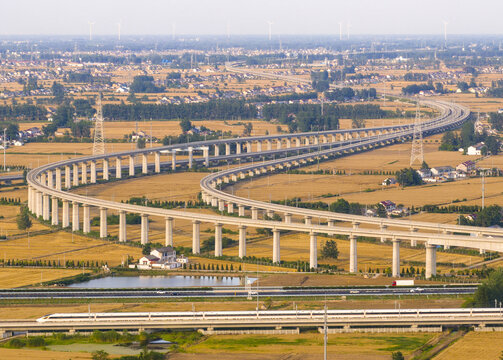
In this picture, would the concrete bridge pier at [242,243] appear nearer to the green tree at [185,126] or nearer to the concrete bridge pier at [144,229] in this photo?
the concrete bridge pier at [144,229]

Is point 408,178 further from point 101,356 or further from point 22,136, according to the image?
point 101,356

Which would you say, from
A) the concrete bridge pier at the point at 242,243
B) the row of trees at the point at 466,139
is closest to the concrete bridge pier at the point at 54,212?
the concrete bridge pier at the point at 242,243

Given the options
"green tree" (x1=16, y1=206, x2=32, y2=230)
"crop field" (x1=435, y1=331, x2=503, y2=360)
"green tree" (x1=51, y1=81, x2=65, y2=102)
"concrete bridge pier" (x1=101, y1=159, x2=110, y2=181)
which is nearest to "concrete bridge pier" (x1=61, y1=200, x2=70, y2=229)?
"green tree" (x1=16, y1=206, x2=32, y2=230)

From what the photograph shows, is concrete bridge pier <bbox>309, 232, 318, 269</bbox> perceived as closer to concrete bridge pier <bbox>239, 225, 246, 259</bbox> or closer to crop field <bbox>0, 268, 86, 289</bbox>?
concrete bridge pier <bbox>239, 225, 246, 259</bbox>

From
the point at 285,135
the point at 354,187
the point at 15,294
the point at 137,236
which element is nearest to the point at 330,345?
the point at 15,294

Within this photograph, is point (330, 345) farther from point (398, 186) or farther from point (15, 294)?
point (398, 186)
